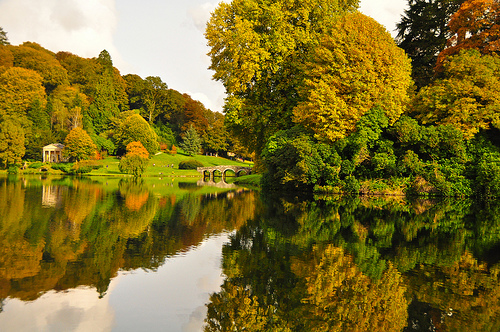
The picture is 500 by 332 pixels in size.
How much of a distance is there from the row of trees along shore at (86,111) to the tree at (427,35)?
45.4m

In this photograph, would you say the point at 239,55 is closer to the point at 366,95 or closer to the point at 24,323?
the point at 366,95

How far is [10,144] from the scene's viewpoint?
64500mm

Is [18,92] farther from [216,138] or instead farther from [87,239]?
[87,239]

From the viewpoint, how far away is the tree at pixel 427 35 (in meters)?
37.7

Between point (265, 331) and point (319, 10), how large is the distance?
32.7m

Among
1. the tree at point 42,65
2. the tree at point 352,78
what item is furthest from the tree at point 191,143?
the tree at point 352,78

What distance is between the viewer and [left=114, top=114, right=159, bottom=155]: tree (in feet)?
266

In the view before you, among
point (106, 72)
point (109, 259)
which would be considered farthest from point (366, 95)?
point (106, 72)

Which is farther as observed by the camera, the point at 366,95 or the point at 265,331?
the point at 366,95

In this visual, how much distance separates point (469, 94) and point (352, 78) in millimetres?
8488

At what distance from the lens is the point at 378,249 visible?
10422 millimetres

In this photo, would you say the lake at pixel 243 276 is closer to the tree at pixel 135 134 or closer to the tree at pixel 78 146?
the tree at pixel 78 146

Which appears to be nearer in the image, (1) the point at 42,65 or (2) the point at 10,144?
(2) the point at 10,144

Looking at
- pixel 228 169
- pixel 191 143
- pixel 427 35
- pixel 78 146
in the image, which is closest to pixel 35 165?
pixel 78 146
